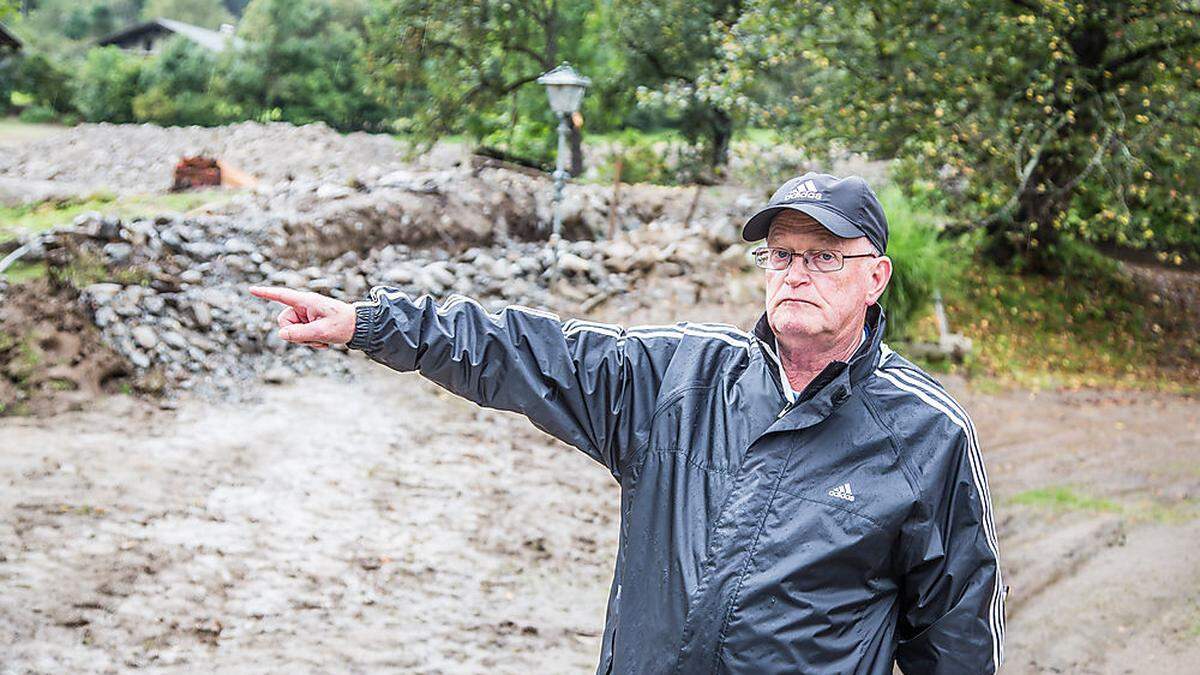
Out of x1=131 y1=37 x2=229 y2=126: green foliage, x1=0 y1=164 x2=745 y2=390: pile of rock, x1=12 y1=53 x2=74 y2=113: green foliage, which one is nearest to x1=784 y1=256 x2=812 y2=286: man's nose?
x1=0 y1=164 x2=745 y2=390: pile of rock

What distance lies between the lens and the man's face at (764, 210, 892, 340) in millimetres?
2227

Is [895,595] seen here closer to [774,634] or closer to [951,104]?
[774,634]

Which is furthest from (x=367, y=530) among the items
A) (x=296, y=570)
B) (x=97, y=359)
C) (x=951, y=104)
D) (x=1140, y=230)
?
(x=1140, y=230)

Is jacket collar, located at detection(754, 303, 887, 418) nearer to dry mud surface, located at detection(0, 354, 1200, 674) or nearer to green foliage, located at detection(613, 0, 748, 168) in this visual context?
dry mud surface, located at detection(0, 354, 1200, 674)

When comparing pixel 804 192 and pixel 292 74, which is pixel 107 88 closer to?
pixel 292 74

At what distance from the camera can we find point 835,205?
220cm

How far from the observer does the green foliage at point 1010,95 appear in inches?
499

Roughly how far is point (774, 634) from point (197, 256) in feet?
34.6

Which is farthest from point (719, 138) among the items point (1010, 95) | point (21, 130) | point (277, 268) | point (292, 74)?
point (21, 130)

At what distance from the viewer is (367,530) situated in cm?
715

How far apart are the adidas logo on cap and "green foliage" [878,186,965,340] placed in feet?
31.9

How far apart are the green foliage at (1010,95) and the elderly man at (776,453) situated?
11.1 meters

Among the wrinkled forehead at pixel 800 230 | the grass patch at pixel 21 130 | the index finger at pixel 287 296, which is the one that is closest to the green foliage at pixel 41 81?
the grass patch at pixel 21 130

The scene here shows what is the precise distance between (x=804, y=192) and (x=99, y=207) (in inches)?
522
